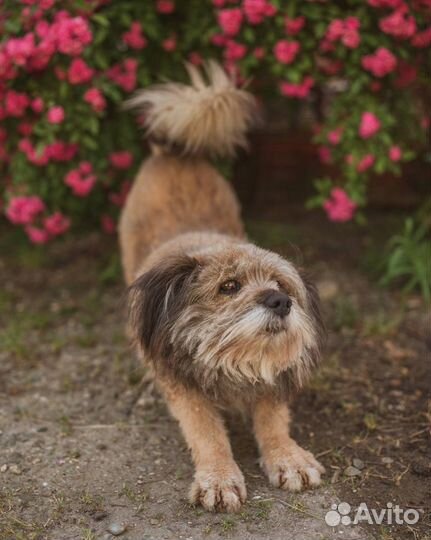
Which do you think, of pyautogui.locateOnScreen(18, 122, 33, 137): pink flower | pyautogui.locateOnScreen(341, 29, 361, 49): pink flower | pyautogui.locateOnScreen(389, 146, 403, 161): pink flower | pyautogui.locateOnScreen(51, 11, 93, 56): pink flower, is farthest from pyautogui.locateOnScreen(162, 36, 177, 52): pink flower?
pyautogui.locateOnScreen(389, 146, 403, 161): pink flower

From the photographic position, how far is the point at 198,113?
14.6 ft

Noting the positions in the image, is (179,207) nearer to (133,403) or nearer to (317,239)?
(133,403)

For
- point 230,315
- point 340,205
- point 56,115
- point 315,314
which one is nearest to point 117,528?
point 230,315

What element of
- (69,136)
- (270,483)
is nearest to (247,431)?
(270,483)

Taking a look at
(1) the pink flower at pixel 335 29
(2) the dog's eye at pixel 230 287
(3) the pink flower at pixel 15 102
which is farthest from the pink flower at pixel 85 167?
(2) the dog's eye at pixel 230 287

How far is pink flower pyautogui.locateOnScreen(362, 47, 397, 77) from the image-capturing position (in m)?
4.45

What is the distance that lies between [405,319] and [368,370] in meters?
0.79

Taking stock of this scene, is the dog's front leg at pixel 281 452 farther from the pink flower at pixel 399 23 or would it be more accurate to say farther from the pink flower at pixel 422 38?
the pink flower at pixel 422 38

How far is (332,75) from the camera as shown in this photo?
4.75 metres

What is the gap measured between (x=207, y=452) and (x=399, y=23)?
2.80 metres

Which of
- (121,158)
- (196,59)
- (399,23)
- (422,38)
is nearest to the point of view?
(399,23)

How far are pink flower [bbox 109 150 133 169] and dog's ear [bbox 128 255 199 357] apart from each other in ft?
6.83

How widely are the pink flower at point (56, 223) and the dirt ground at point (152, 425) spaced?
56 cm

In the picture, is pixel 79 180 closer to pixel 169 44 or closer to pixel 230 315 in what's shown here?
pixel 169 44
